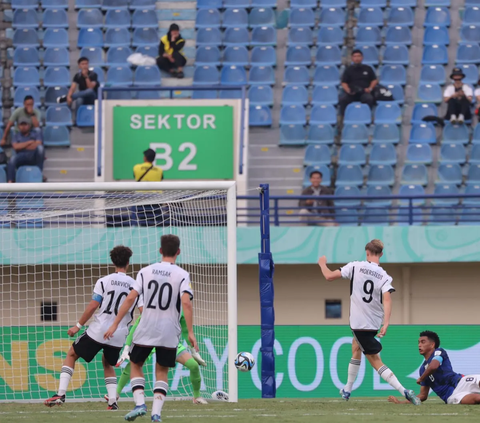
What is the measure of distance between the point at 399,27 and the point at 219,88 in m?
4.37

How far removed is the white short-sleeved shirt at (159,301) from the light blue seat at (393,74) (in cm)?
1086

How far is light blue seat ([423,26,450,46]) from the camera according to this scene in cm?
1820

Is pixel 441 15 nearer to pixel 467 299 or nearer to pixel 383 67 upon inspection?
pixel 383 67

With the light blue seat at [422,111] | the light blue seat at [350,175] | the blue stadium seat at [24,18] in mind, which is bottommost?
the light blue seat at [350,175]

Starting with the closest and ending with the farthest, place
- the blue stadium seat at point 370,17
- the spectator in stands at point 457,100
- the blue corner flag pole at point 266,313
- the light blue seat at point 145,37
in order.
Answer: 1. the blue corner flag pole at point 266,313
2. the spectator in stands at point 457,100
3. the light blue seat at point 145,37
4. the blue stadium seat at point 370,17

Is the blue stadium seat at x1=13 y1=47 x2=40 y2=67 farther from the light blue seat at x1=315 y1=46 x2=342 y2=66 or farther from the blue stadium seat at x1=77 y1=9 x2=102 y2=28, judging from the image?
the light blue seat at x1=315 y1=46 x2=342 y2=66

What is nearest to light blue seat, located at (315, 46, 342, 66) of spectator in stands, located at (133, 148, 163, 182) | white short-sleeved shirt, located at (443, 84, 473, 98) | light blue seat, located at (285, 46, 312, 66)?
light blue seat, located at (285, 46, 312, 66)

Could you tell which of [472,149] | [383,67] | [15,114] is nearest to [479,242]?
[472,149]

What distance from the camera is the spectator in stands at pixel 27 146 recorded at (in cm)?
1538

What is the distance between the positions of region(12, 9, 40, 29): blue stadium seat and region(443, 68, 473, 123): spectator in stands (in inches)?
312

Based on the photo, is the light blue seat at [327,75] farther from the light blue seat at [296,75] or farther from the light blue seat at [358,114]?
the light blue seat at [358,114]

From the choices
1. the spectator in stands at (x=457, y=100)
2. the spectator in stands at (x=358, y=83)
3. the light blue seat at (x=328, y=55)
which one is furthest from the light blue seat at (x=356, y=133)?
the light blue seat at (x=328, y=55)

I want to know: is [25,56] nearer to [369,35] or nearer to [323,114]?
[323,114]

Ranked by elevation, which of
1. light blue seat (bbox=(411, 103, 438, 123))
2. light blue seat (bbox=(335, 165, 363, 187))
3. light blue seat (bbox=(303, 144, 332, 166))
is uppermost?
light blue seat (bbox=(411, 103, 438, 123))
